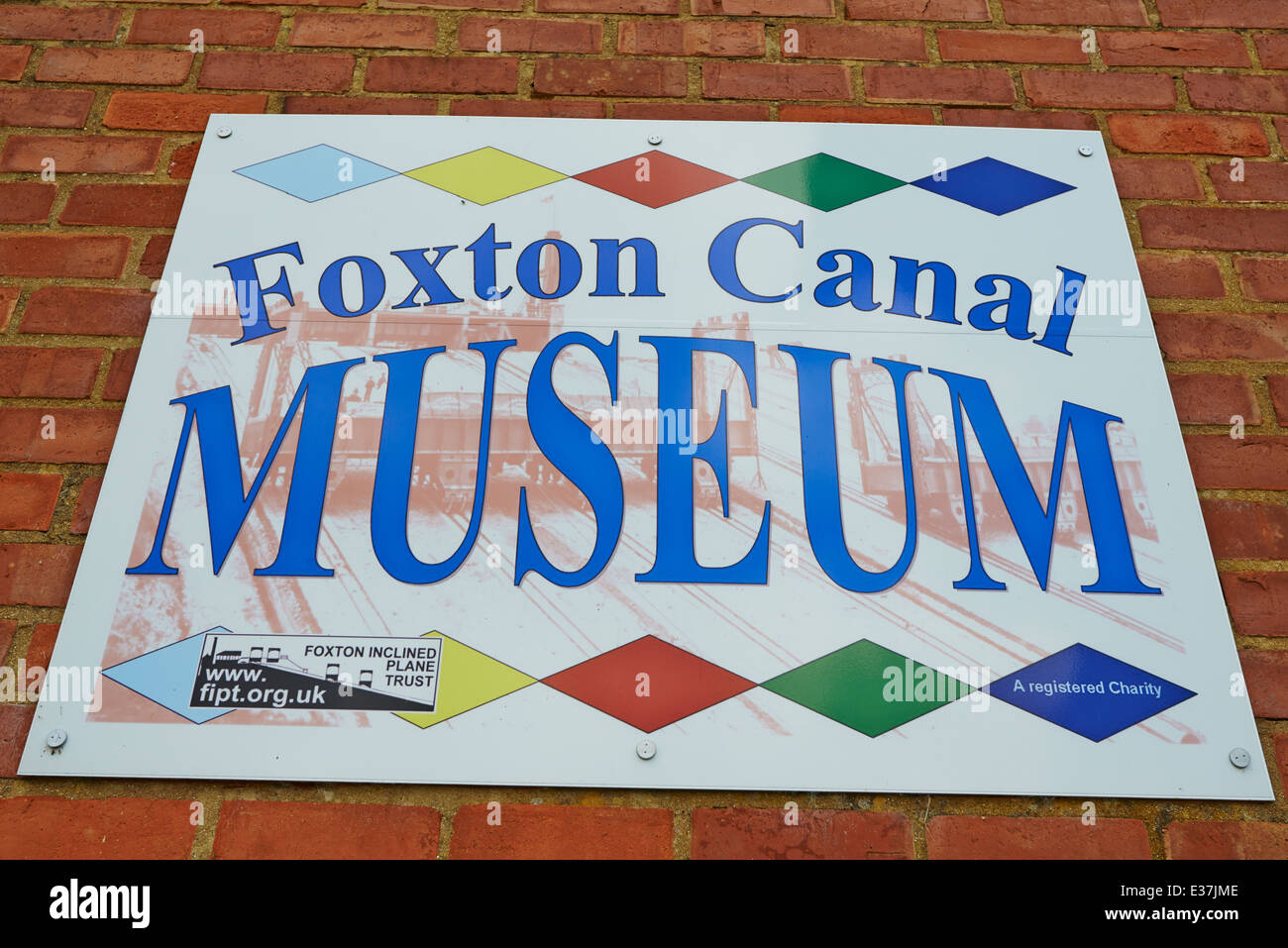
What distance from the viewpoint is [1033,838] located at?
3.11 feet

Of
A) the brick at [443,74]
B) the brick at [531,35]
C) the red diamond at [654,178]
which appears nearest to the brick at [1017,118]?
the red diamond at [654,178]

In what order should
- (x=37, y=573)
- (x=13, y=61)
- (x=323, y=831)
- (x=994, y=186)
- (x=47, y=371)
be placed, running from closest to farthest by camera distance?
1. (x=323, y=831)
2. (x=37, y=573)
3. (x=47, y=371)
4. (x=994, y=186)
5. (x=13, y=61)

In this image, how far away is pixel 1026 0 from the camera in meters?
1.44

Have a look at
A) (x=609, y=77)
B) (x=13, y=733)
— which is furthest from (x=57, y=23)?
(x=13, y=733)

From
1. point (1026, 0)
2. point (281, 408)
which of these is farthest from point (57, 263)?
point (1026, 0)

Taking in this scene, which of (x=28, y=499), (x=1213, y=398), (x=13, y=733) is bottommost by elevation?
(x=13, y=733)

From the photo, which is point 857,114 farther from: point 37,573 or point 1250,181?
point 37,573

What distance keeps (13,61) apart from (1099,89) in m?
1.51

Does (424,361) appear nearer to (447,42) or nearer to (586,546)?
(586,546)

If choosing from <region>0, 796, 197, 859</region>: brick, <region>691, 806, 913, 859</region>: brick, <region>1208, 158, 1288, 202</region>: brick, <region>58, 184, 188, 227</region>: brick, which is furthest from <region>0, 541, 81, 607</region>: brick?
<region>1208, 158, 1288, 202</region>: brick

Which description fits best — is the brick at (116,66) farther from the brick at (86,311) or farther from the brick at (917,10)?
the brick at (917,10)

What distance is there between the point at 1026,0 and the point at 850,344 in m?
0.67

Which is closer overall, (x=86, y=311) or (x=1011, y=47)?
(x=86, y=311)

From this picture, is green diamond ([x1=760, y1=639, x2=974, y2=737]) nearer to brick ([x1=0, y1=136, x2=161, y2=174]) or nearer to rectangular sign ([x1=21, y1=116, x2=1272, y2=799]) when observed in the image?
rectangular sign ([x1=21, y1=116, x2=1272, y2=799])
